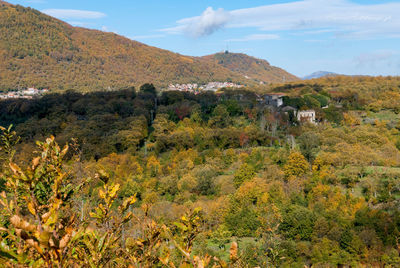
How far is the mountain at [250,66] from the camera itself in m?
142

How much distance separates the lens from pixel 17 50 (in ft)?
231

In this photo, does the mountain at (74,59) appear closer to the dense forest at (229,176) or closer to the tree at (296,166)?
the dense forest at (229,176)

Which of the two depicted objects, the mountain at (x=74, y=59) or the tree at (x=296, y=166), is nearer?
the tree at (x=296, y=166)

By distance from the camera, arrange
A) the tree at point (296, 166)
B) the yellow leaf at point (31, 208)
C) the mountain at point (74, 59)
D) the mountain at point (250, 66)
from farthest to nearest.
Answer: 1. the mountain at point (250, 66)
2. the mountain at point (74, 59)
3. the tree at point (296, 166)
4. the yellow leaf at point (31, 208)

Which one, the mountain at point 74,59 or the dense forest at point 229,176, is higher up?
the mountain at point 74,59

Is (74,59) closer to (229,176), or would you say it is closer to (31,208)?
(229,176)

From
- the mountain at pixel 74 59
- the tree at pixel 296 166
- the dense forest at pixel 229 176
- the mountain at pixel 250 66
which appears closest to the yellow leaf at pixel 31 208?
the dense forest at pixel 229 176

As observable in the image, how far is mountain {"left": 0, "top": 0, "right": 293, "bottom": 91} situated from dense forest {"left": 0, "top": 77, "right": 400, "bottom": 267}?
A: 102ft

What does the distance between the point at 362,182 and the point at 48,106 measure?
3118cm

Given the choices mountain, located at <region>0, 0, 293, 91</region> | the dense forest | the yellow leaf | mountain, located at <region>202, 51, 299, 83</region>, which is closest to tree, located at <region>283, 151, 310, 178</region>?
the dense forest

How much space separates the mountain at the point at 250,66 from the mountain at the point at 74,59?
43095 mm

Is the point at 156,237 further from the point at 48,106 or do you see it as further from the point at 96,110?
the point at 48,106

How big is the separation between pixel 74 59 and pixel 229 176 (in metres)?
66.6

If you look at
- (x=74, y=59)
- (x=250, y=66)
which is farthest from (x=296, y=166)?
(x=250, y=66)
